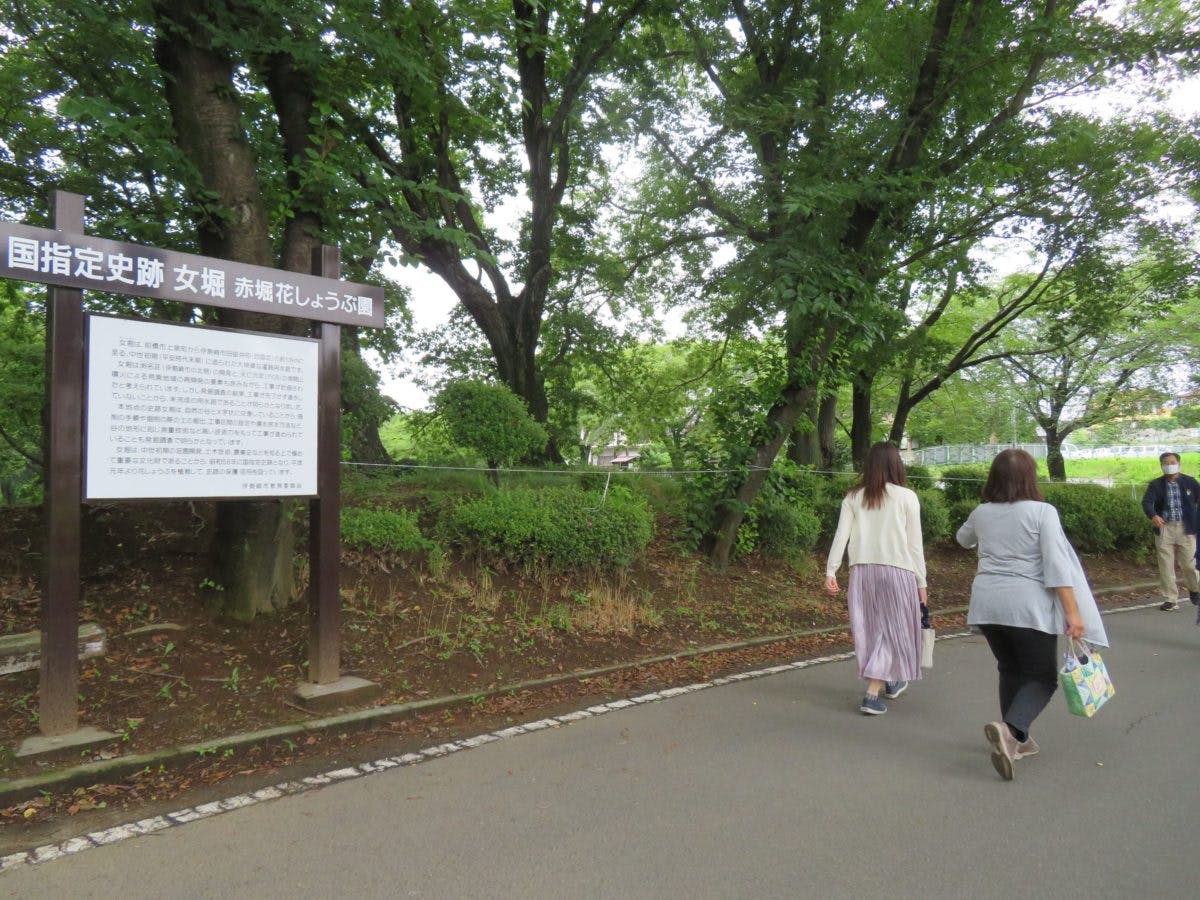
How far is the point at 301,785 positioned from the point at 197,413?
7.71 feet

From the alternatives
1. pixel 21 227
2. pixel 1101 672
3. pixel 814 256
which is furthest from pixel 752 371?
pixel 21 227

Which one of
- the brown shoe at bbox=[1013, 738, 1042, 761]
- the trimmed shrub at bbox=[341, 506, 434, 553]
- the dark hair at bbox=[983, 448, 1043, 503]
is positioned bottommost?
the brown shoe at bbox=[1013, 738, 1042, 761]

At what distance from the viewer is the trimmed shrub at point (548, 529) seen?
8211 millimetres

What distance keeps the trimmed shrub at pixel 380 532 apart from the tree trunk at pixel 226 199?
116cm

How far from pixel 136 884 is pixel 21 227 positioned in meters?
3.33

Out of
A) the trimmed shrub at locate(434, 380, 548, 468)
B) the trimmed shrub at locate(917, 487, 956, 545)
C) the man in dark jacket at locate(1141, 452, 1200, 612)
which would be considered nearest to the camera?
the trimmed shrub at locate(434, 380, 548, 468)

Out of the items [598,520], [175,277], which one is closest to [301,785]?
[175,277]

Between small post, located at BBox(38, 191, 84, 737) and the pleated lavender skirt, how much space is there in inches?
194

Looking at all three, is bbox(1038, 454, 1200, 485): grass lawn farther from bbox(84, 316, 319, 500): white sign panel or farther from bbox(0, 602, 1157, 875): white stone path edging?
bbox(84, 316, 319, 500): white sign panel

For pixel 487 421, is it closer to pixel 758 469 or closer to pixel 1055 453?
pixel 758 469

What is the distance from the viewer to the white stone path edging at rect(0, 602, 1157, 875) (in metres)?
3.56

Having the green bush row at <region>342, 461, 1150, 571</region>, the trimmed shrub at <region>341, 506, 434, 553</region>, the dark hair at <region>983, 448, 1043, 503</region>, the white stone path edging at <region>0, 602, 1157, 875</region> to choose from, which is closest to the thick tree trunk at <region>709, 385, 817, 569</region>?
the green bush row at <region>342, 461, 1150, 571</region>

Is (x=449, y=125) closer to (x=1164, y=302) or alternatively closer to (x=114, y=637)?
(x=114, y=637)

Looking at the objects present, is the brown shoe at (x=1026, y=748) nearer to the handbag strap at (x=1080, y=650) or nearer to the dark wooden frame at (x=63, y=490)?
the handbag strap at (x=1080, y=650)
